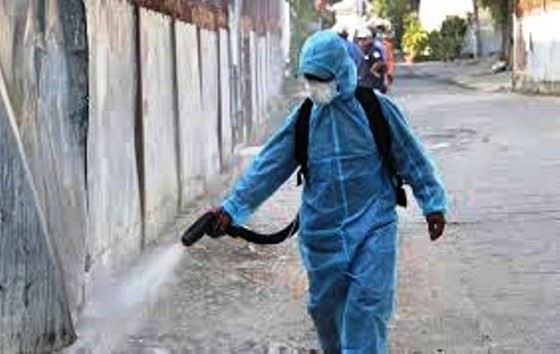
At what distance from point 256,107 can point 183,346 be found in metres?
14.9

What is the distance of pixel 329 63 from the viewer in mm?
5285

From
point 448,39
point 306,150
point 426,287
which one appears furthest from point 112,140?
point 448,39

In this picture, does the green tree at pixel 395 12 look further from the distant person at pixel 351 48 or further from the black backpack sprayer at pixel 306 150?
the black backpack sprayer at pixel 306 150

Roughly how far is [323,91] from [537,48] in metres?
27.5

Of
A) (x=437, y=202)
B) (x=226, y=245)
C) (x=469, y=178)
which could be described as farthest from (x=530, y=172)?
(x=437, y=202)

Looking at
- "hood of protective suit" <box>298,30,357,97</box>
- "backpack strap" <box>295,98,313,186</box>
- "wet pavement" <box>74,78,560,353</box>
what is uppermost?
"hood of protective suit" <box>298,30,357,97</box>

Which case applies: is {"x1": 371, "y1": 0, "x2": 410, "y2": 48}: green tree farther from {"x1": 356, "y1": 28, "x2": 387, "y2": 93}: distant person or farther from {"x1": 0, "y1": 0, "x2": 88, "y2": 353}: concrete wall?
{"x1": 0, "y1": 0, "x2": 88, "y2": 353}: concrete wall

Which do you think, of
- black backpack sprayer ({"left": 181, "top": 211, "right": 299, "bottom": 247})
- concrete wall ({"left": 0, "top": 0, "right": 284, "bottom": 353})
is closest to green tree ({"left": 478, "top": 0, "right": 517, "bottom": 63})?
concrete wall ({"left": 0, "top": 0, "right": 284, "bottom": 353})

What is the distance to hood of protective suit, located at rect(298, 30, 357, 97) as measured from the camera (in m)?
5.28

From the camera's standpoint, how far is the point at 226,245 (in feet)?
33.7

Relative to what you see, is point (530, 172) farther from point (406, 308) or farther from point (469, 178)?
point (406, 308)

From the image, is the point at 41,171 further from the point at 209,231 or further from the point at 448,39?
the point at 448,39

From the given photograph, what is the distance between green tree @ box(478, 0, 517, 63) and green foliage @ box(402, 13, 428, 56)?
58.1 ft

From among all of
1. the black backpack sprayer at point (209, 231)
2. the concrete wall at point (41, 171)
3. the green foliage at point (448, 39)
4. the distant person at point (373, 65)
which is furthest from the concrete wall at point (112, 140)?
the green foliage at point (448, 39)
